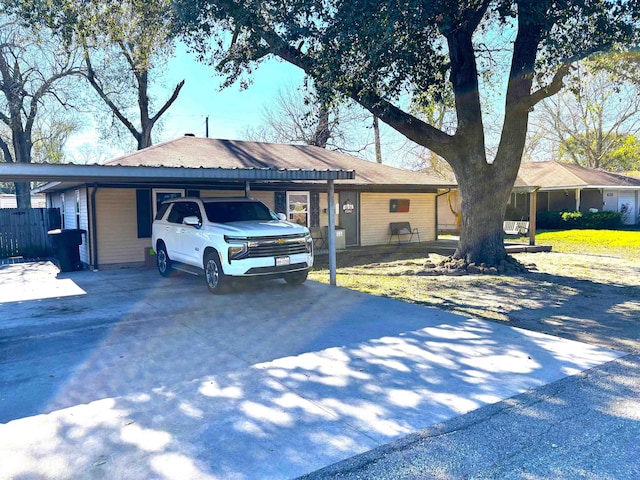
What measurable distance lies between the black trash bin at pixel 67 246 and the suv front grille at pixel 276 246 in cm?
652

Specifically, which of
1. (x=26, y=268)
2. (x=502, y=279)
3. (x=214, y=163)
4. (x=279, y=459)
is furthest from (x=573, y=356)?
(x=26, y=268)

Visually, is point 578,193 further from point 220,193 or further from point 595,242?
point 220,193

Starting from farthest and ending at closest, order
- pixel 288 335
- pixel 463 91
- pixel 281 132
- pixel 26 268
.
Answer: pixel 281 132, pixel 26 268, pixel 463 91, pixel 288 335

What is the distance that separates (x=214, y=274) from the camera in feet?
30.4

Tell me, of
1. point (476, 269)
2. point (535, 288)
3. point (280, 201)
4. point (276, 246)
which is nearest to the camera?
point (276, 246)

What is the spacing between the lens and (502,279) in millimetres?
11180

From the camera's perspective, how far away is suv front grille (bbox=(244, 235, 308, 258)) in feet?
29.2

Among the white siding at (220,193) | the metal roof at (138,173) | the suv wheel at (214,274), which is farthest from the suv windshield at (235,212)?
the white siding at (220,193)

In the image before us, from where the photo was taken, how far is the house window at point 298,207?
53.2 feet

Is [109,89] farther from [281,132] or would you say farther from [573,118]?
[573,118]

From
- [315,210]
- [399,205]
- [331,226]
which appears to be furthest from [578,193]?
[331,226]

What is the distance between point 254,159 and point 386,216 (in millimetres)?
5902

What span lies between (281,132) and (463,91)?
77.7 feet

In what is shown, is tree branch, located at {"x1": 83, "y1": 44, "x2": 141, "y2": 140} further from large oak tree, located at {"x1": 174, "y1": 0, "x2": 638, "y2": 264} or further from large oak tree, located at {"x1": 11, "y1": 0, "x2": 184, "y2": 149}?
large oak tree, located at {"x1": 174, "y1": 0, "x2": 638, "y2": 264}
